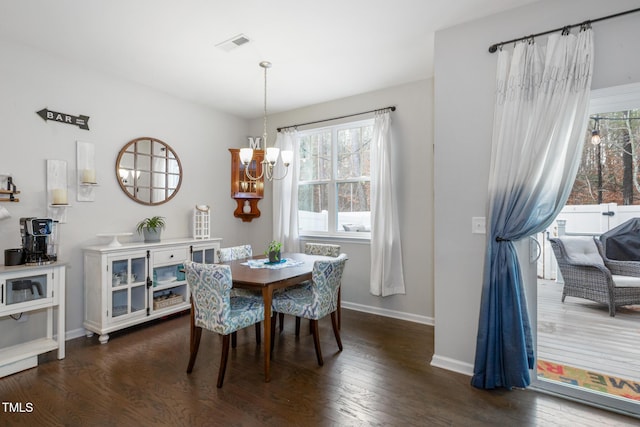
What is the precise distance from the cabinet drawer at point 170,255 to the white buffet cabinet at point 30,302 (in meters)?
0.86

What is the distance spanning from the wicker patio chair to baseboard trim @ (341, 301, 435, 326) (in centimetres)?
139

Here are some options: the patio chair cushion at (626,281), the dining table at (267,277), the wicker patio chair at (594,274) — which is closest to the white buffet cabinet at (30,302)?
the dining table at (267,277)

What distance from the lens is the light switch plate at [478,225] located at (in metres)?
2.44

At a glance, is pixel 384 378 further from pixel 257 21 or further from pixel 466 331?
pixel 257 21

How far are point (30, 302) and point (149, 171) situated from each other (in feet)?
5.94

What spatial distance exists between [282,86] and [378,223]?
2.02 meters

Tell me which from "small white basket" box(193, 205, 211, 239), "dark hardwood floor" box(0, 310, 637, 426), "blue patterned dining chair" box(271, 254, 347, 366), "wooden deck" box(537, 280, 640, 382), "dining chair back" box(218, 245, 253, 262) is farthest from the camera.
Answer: "small white basket" box(193, 205, 211, 239)

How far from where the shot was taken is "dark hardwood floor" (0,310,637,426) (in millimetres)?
1957

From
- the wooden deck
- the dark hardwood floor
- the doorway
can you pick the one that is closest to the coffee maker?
the dark hardwood floor

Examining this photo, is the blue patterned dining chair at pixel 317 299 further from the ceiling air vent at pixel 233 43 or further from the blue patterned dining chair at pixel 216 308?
the ceiling air vent at pixel 233 43

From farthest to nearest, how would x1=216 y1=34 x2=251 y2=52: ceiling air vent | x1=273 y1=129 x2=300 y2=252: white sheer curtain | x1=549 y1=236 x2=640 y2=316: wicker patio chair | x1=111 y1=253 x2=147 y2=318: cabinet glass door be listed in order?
1. x1=273 y1=129 x2=300 y2=252: white sheer curtain
2. x1=111 y1=253 x2=147 y2=318: cabinet glass door
3. x1=216 y1=34 x2=251 y2=52: ceiling air vent
4. x1=549 y1=236 x2=640 y2=316: wicker patio chair

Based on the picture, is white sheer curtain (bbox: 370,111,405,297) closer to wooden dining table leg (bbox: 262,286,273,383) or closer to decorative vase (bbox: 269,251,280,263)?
decorative vase (bbox: 269,251,280,263)

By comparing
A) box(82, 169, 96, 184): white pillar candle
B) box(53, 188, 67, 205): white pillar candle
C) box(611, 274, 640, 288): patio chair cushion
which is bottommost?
box(611, 274, 640, 288): patio chair cushion

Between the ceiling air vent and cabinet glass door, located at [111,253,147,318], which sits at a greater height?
the ceiling air vent
